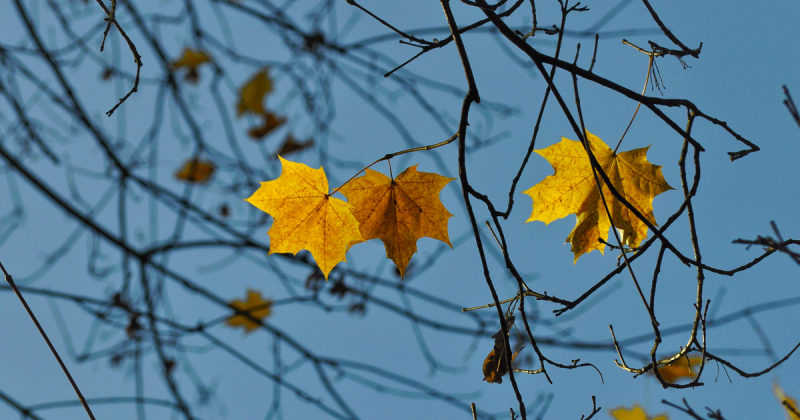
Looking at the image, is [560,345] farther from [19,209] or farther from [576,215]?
[19,209]

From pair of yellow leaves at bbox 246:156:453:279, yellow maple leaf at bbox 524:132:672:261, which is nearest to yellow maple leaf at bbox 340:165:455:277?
pair of yellow leaves at bbox 246:156:453:279

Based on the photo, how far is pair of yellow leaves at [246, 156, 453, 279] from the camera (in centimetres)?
137

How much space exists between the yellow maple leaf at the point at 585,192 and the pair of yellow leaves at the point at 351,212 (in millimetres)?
293

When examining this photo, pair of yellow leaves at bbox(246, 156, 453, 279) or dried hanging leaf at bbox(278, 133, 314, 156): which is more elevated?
dried hanging leaf at bbox(278, 133, 314, 156)

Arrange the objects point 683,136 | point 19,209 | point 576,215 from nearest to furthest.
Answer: point 683,136
point 576,215
point 19,209

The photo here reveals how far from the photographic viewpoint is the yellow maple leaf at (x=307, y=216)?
4.67ft

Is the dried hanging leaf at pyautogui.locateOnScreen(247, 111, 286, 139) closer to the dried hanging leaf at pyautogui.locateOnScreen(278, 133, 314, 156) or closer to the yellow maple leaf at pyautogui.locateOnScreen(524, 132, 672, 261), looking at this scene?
the dried hanging leaf at pyautogui.locateOnScreen(278, 133, 314, 156)

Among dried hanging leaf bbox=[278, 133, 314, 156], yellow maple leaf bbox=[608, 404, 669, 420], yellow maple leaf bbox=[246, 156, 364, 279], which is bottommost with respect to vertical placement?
yellow maple leaf bbox=[608, 404, 669, 420]

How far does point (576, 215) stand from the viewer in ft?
4.62

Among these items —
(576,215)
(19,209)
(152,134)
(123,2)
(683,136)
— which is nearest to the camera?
(683,136)

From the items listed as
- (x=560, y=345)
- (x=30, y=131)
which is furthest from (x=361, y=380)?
(x=30, y=131)

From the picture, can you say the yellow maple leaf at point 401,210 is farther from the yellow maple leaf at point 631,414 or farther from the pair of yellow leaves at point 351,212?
the yellow maple leaf at point 631,414

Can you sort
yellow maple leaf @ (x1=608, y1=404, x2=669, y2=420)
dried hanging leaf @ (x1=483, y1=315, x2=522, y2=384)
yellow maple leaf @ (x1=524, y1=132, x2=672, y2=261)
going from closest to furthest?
dried hanging leaf @ (x1=483, y1=315, x2=522, y2=384)
yellow maple leaf @ (x1=524, y1=132, x2=672, y2=261)
yellow maple leaf @ (x1=608, y1=404, x2=669, y2=420)

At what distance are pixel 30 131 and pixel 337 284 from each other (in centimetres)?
182
